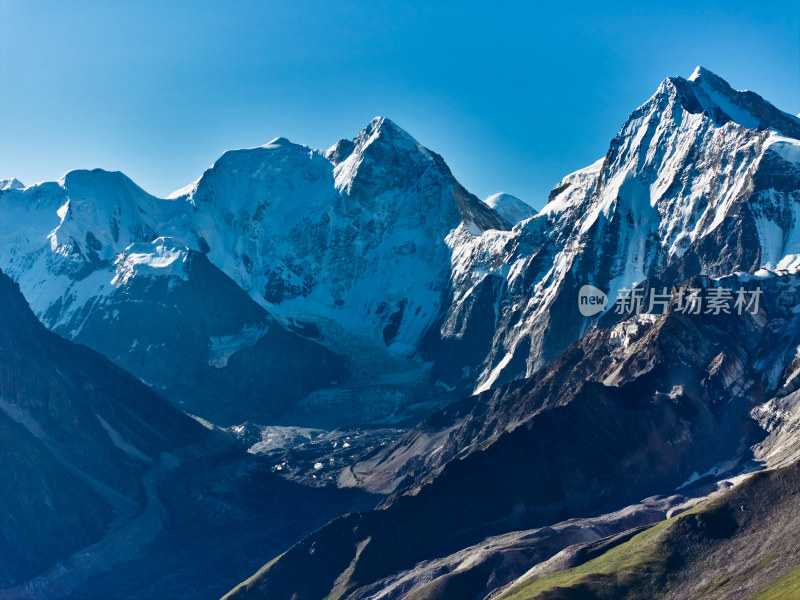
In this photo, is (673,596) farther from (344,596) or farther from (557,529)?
(344,596)

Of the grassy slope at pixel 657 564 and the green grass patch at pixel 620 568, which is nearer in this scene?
the grassy slope at pixel 657 564

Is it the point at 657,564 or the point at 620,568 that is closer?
the point at 657,564

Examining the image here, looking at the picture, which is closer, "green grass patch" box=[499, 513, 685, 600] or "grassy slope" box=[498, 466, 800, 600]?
"grassy slope" box=[498, 466, 800, 600]

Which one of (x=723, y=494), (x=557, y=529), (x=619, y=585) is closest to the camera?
(x=619, y=585)

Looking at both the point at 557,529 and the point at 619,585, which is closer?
the point at 619,585

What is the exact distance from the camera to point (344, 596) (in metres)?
192

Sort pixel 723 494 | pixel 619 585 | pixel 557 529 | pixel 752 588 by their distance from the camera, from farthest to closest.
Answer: pixel 557 529
pixel 723 494
pixel 619 585
pixel 752 588

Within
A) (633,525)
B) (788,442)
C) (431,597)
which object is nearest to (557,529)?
(633,525)

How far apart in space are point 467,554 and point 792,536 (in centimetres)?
5001

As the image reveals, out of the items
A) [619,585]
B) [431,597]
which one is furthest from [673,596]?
[431,597]

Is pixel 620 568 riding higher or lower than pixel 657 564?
higher

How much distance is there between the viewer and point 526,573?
175 m

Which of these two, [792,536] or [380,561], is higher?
[380,561]

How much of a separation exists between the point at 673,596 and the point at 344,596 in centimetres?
5335
